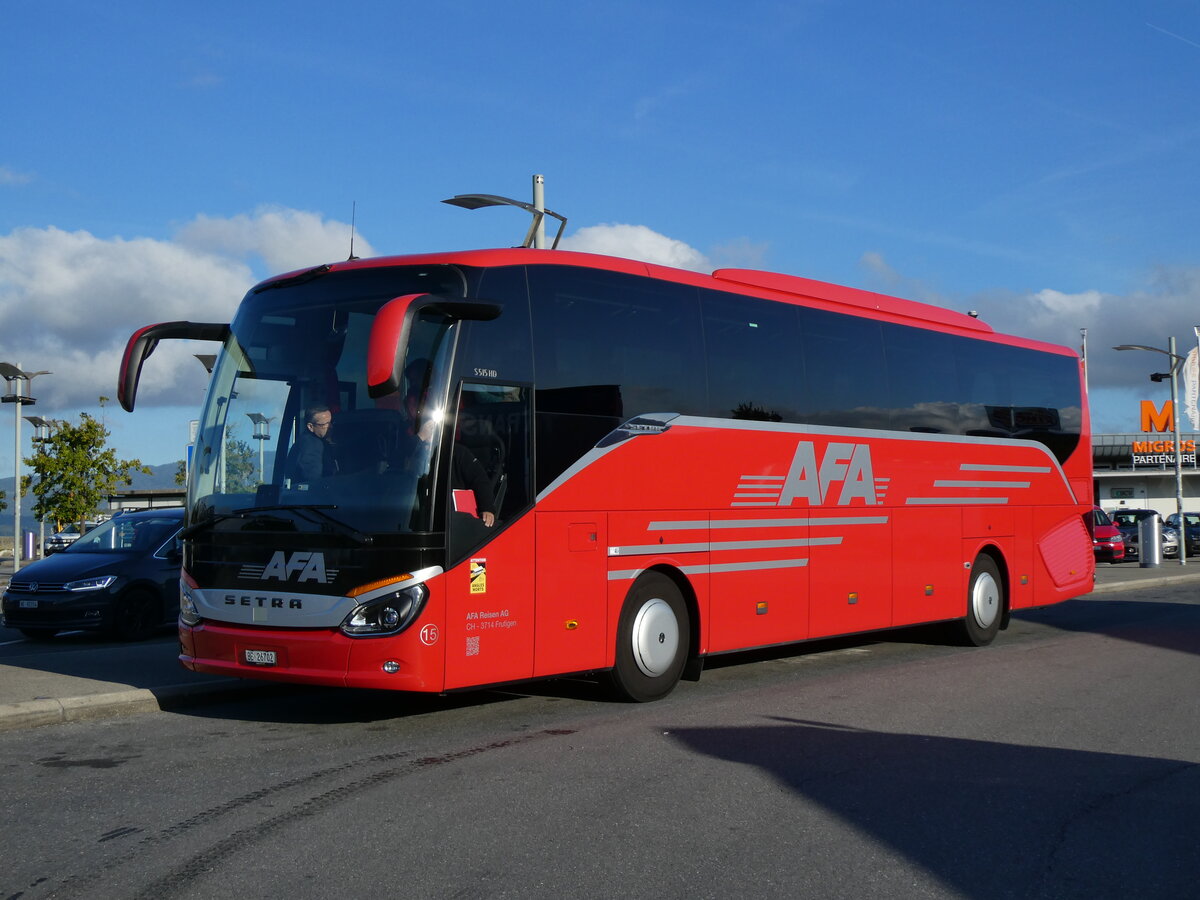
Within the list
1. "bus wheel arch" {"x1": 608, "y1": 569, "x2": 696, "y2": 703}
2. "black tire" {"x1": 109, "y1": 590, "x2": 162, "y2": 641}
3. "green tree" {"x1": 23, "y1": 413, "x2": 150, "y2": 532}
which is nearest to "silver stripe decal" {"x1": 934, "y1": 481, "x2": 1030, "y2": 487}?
"bus wheel arch" {"x1": 608, "y1": 569, "x2": 696, "y2": 703}

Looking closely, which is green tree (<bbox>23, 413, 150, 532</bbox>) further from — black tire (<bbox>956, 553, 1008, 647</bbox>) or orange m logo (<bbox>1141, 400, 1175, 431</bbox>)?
orange m logo (<bbox>1141, 400, 1175, 431</bbox>)

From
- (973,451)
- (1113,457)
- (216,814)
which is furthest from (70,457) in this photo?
(1113,457)

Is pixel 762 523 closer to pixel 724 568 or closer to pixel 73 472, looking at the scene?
pixel 724 568

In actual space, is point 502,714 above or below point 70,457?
below

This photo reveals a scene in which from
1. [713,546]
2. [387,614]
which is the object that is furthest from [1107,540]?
[387,614]

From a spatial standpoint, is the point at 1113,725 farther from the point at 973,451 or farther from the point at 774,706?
the point at 973,451

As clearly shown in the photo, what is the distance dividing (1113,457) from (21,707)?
84.4m

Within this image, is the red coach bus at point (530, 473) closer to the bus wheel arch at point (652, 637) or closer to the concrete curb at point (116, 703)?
the bus wheel arch at point (652, 637)

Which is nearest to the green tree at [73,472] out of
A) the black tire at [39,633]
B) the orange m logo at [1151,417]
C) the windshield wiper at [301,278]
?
the black tire at [39,633]

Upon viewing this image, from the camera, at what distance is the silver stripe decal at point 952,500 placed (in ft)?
47.4

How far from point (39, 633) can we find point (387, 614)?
10.3 metres

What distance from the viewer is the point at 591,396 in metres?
10.3

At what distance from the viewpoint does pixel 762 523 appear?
1215 cm

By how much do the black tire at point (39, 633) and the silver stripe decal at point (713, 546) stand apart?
8.81 meters
